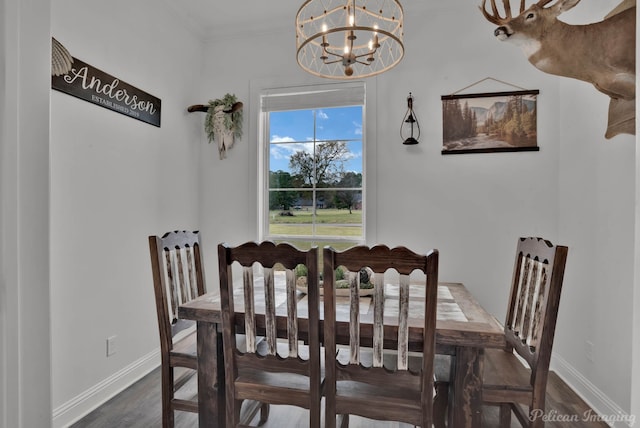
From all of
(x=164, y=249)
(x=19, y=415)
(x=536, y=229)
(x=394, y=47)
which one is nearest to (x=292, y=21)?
(x=394, y=47)

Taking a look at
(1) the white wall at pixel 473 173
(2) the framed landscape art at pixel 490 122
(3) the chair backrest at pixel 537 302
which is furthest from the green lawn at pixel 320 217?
(3) the chair backrest at pixel 537 302

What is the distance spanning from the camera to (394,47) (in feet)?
9.78

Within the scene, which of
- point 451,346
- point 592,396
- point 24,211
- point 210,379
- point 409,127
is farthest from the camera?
point 409,127

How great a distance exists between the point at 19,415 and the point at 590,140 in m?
3.12

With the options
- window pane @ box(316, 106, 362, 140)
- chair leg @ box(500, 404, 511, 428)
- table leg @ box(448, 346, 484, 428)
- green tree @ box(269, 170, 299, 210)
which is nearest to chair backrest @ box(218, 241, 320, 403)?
table leg @ box(448, 346, 484, 428)

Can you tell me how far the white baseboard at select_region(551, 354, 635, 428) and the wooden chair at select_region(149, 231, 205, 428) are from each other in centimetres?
228

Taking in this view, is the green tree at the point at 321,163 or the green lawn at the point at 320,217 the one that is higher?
the green tree at the point at 321,163

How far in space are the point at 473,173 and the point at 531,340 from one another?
1.59m

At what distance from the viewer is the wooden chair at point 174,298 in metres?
1.76

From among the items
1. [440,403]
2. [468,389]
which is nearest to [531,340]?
[468,389]

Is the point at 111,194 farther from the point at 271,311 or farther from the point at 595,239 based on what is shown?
the point at 595,239

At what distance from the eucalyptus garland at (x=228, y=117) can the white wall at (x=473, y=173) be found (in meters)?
0.08

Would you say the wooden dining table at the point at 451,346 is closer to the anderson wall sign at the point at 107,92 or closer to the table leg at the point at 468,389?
the table leg at the point at 468,389

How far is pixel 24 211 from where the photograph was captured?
832 mm
